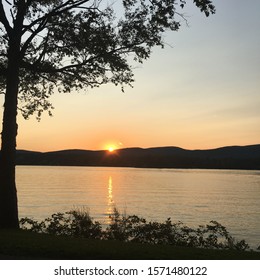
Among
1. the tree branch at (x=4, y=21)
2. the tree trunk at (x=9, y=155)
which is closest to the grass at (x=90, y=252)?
the tree trunk at (x=9, y=155)

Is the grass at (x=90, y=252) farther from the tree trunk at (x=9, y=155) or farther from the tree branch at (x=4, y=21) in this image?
the tree branch at (x=4, y=21)

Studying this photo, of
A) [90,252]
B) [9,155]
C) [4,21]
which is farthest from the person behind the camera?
[4,21]

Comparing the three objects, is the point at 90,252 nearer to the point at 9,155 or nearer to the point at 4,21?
the point at 9,155

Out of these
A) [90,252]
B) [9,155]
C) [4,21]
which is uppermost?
[4,21]

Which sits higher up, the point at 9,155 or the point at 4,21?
the point at 4,21

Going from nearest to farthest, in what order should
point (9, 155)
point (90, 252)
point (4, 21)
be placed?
point (90, 252), point (9, 155), point (4, 21)

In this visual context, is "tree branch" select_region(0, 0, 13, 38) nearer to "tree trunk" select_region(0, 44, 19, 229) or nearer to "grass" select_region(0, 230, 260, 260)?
"tree trunk" select_region(0, 44, 19, 229)

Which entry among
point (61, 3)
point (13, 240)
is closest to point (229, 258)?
point (13, 240)

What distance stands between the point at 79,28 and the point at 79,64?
182cm

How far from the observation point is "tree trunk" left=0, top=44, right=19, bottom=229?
66.3 feet

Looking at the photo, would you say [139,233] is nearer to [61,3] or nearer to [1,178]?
[1,178]

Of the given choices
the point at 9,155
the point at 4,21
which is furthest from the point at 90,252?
the point at 4,21

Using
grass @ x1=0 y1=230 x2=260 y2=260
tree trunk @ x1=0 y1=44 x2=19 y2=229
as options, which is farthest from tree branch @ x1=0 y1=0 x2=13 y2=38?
grass @ x1=0 y1=230 x2=260 y2=260

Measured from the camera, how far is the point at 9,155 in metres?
20.5
